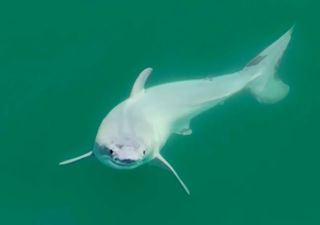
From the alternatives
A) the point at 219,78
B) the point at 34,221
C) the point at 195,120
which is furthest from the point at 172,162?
the point at 34,221

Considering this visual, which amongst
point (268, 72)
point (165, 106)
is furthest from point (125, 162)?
point (268, 72)

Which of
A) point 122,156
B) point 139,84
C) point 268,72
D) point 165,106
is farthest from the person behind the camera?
point 268,72

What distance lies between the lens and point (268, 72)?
13484 mm

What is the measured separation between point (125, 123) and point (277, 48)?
4374mm

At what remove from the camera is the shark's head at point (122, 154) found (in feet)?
31.3

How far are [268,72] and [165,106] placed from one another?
2.77 metres

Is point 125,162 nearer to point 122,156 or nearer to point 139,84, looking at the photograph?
point 122,156

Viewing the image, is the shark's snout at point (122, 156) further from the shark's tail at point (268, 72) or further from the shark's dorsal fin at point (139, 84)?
the shark's tail at point (268, 72)

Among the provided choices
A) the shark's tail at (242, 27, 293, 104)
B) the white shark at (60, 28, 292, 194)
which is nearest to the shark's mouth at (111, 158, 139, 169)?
the white shark at (60, 28, 292, 194)

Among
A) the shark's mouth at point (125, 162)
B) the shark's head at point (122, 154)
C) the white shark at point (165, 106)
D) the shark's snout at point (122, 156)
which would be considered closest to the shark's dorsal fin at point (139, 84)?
the white shark at point (165, 106)

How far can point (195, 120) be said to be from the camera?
13.0m

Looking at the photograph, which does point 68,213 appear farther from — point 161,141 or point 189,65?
point 189,65

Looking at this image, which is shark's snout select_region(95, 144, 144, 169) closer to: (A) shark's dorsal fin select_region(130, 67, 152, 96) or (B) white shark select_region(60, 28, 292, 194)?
(B) white shark select_region(60, 28, 292, 194)

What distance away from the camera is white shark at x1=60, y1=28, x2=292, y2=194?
9.98m
